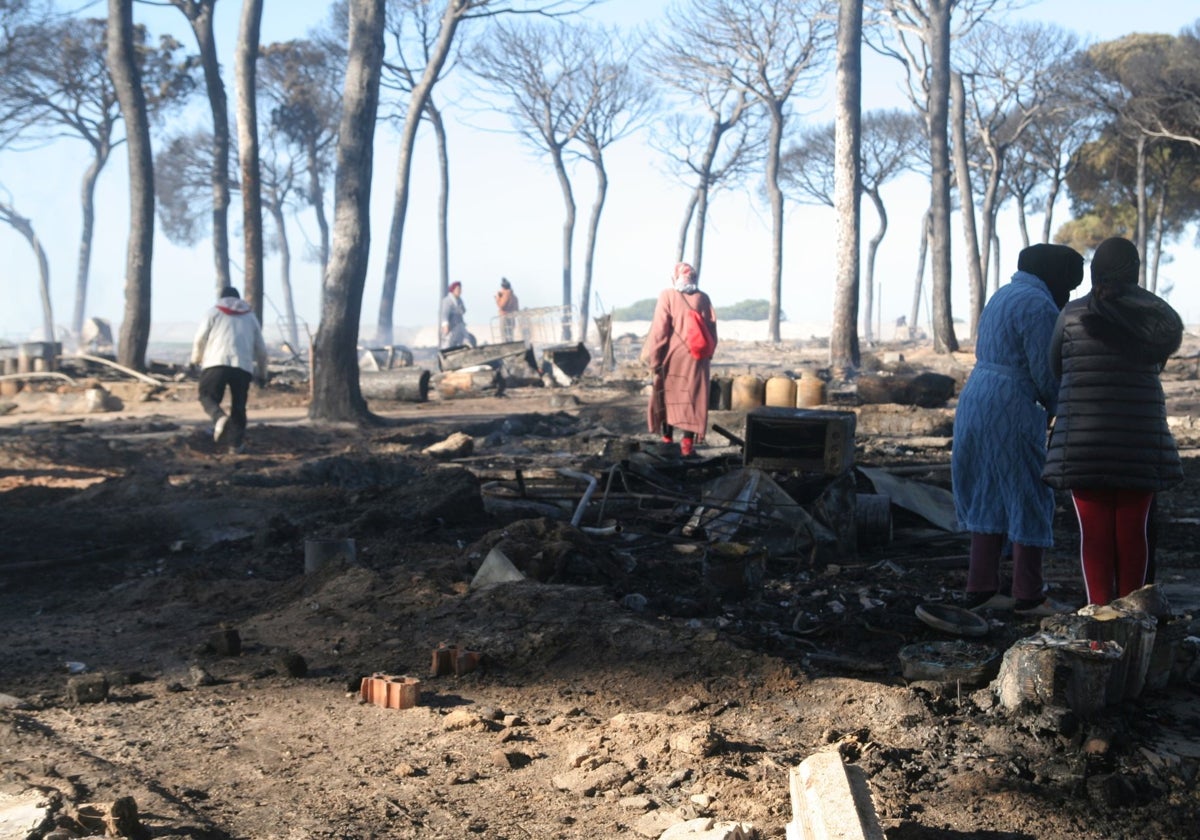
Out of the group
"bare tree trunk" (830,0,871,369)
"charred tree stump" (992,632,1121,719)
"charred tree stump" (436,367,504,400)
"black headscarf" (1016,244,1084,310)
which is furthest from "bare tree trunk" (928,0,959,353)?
"charred tree stump" (992,632,1121,719)

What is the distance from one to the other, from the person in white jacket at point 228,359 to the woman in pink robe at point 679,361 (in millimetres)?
3715

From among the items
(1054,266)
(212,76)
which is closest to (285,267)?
(212,76)

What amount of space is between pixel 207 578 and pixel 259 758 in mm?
2929

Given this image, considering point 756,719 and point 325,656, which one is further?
point 325,656

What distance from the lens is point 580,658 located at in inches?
178

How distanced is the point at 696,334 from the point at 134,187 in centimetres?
1218

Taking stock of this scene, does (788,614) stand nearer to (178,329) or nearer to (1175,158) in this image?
(1175,158)

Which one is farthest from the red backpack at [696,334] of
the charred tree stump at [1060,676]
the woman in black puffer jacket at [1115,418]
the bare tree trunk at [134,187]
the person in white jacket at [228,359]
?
the bare tree trunk at [134,187]

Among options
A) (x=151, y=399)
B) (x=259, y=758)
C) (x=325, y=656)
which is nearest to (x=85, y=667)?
(x=325, y=656)

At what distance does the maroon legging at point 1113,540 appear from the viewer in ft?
15.4

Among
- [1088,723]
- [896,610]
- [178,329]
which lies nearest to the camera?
[1088,723]

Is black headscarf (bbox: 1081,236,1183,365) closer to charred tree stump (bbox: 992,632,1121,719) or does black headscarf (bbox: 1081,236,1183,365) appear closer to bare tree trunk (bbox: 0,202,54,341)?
charred tree stump (bbox: 992,632,1121,719)

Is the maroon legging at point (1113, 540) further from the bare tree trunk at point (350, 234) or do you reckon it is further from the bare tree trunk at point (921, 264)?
the bare tree trunk at point (921, 264)

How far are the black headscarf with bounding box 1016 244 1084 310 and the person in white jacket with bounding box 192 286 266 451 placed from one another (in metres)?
7.53
